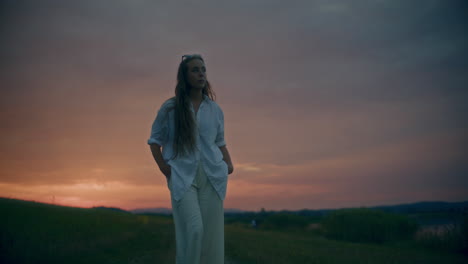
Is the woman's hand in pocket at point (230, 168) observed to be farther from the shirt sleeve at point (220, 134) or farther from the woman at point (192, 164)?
the shirt sleeve at point (220, 134)

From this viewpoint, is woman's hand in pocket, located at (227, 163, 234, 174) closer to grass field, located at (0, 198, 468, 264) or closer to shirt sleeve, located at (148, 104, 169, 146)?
shirt sleeve, located at (148, 104, 169, 146)

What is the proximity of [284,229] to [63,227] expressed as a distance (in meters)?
44.0

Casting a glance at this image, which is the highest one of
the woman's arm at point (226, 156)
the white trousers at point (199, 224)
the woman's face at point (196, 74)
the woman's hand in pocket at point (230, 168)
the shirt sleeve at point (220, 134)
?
the woman's face at point (196, 74)

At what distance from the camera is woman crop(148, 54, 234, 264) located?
332 cm

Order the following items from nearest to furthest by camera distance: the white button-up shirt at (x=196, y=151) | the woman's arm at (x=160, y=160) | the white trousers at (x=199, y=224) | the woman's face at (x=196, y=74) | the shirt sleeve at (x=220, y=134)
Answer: the white trousers at (x=199, y=224) → the white button-up shirt at (x=196, y=151) → the woman's arm at (x=160, y=160) → the woman's face at (x=196, y=74) → the shirt sleeve at (x=220, y=134)

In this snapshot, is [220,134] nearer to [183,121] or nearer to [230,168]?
[230,168]

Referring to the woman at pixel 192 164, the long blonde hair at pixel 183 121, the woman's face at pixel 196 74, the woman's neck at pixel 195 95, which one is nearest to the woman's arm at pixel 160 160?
the woman at pixel 192 164

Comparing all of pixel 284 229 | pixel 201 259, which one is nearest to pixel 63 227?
pixel 201 259

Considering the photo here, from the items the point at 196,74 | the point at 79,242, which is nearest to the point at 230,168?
the point at 196,74

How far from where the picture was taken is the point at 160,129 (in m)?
3.67

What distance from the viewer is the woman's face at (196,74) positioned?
3.81 m

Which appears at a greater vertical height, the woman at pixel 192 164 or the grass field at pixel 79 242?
the woman at pixel 192 164

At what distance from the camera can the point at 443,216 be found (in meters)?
19.0

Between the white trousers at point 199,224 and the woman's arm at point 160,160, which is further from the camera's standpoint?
the woman's arm at point 160,160
